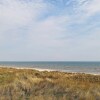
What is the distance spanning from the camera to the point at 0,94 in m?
11.4

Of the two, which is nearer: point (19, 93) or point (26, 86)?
point (19, 93)

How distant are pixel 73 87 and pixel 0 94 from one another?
11.9 feet

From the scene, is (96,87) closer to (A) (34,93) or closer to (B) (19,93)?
(A) (34,93)

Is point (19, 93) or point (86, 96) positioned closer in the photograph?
point (86, 96)

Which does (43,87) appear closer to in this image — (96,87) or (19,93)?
(19,93)

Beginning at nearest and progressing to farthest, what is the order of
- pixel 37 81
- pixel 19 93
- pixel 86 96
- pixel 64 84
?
1. pixel 86 96
2. pixel 19 93
3. pixel 64 84
4. pixel 37 81

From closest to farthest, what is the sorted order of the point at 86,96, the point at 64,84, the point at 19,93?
the point at 86,96
the point at 19,93
the point at 64,84

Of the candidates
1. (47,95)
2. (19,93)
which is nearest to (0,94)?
(19,93)

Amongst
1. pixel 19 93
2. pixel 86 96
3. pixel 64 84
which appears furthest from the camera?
pixel 64 84

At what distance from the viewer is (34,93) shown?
1138 centimetres

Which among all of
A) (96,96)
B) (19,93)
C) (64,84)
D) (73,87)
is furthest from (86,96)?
(19,93)

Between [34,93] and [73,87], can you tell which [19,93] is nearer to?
[34,93]

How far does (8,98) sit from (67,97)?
8.86 ft

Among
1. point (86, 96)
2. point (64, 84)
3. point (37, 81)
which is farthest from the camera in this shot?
point (37, 81)
